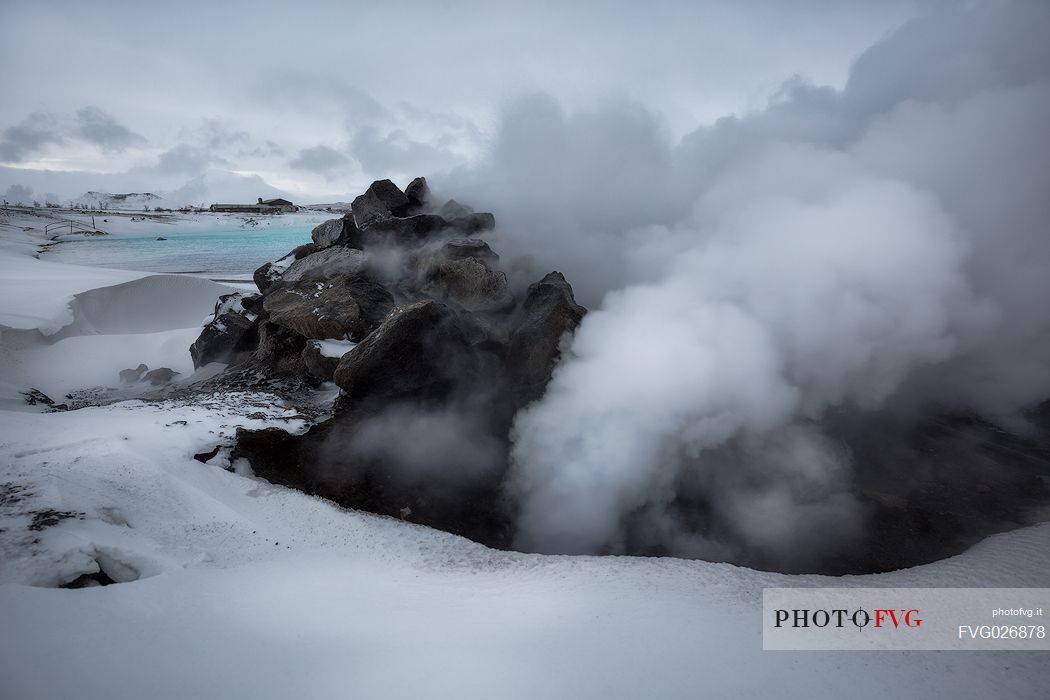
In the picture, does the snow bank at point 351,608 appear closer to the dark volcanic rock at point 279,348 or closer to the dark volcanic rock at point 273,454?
the dark volcanic rock at point 273,454

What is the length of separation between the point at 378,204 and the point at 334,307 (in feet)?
10.6

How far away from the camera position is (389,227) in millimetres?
7859

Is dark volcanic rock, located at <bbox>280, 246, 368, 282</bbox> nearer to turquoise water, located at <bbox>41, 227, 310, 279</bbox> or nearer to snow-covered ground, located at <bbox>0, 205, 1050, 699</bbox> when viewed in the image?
snow-covered ground, located at <bbox>0, 205, 1050, 699</bbox>

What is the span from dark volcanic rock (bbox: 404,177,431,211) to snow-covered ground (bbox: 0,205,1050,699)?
595cm

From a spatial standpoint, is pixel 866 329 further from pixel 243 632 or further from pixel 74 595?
pixel 74 595

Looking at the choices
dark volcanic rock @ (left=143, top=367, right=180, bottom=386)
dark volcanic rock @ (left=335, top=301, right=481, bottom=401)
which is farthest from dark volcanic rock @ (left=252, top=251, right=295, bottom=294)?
dark volcanic rock @ (left=335, top=301, right=481, bottom=401)

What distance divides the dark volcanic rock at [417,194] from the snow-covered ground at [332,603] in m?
5.95

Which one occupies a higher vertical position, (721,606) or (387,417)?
(387,417)

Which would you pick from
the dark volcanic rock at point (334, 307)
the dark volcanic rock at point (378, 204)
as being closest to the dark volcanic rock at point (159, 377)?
the dark volcanic rock at point (334, 307)

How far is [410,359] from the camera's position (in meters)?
5.45

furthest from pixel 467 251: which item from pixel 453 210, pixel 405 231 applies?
pixel 453 210

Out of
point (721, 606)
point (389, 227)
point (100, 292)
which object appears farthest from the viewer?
point (100, 292)

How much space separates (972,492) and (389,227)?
8294mm

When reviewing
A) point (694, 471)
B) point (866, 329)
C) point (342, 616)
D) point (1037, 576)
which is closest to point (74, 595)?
point (342, 616)
